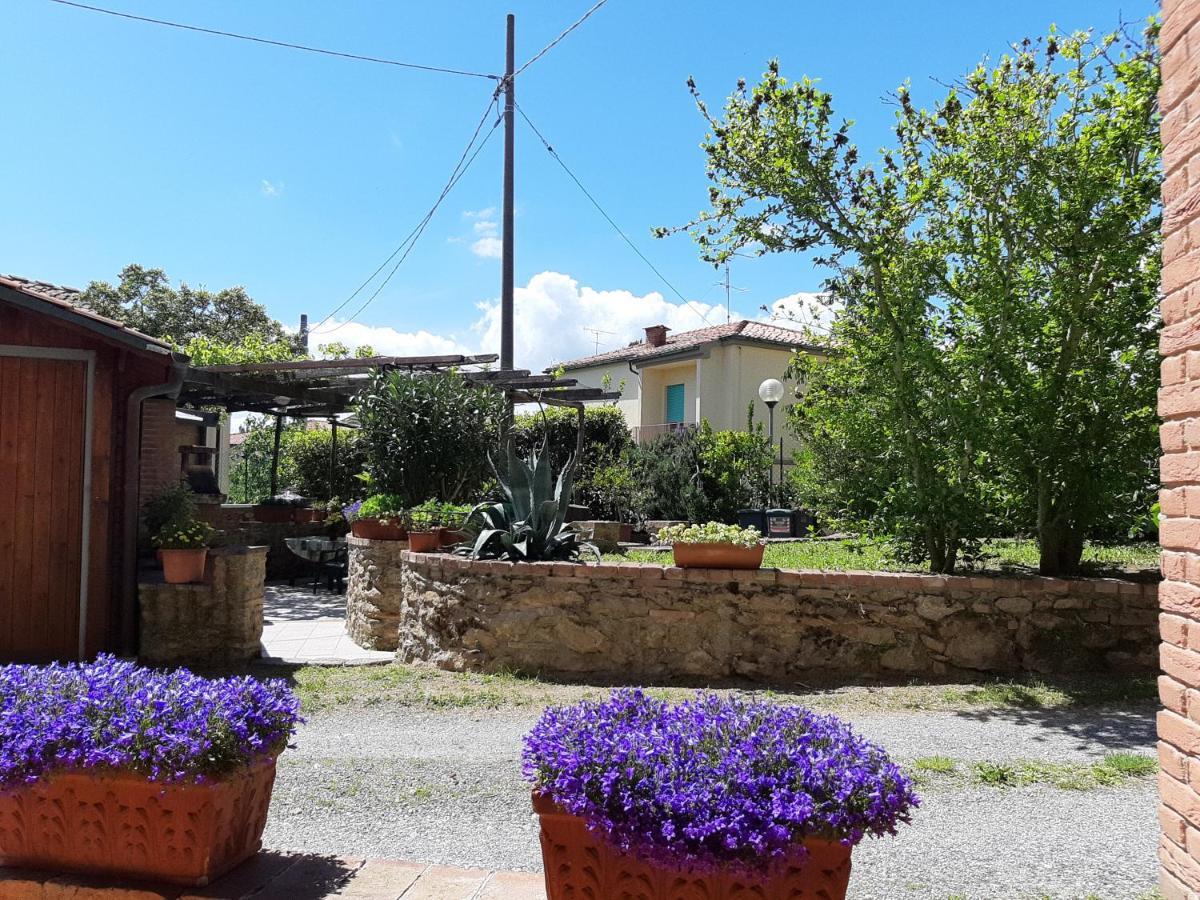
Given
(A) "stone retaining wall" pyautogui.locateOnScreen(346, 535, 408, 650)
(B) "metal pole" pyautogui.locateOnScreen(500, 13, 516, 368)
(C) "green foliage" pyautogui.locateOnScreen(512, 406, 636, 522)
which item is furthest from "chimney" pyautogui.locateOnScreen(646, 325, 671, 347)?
(A) "stone retaining wall" pyautogui.locateOnScreen(346, 535, 408, 650)

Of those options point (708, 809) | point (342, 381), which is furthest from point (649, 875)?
point (342, 381)

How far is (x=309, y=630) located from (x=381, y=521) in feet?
4.73

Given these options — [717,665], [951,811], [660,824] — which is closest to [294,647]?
[717,665]

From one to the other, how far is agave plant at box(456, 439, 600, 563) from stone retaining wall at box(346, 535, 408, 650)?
4.83 feet

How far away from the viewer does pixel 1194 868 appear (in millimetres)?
2037

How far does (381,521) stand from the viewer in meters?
8.75

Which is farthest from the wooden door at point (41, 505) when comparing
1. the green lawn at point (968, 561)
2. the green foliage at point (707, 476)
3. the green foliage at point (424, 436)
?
the green foliage at point (707, 476)

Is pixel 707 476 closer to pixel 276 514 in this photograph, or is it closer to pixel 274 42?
pixel 276 514

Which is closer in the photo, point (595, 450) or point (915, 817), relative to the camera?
point (915, 817)

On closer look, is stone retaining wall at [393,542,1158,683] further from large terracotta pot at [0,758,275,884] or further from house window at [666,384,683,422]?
house window at [666,384,683,422]

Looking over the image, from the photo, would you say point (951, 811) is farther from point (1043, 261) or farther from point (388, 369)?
point (388, 369)

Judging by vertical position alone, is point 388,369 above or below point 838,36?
below

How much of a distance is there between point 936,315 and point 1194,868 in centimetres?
525

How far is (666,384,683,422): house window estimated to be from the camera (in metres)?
22.5
